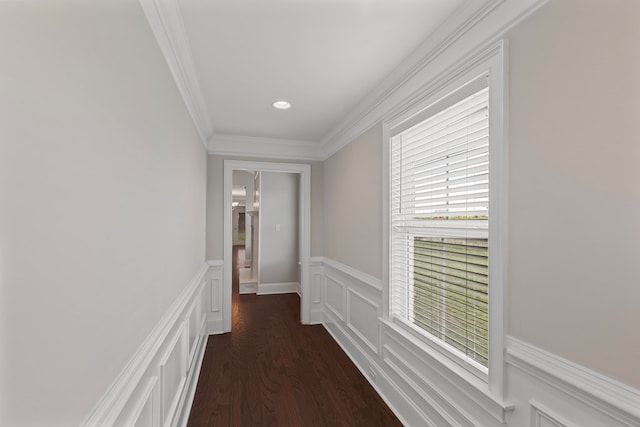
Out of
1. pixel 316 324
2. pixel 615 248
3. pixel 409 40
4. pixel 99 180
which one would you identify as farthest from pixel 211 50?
pixel 316 324

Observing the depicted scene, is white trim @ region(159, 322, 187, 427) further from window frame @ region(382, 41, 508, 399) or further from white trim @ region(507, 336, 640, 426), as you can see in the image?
white trim @ region(507, 336, 640, 426)

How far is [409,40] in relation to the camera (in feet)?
5.87

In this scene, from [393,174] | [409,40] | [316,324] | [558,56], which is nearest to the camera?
[558,56]

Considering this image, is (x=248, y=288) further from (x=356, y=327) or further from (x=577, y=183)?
Result: (x=577, y=183)

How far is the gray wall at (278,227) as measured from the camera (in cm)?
571

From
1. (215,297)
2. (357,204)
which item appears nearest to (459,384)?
(357,204)

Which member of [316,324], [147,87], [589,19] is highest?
[589,19]

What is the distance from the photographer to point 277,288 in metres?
5.84

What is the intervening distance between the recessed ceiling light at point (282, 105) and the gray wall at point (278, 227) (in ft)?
9.37

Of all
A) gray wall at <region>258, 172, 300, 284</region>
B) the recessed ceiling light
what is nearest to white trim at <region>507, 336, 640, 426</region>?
the recessed ceiling light

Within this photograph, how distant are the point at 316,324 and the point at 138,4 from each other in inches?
149

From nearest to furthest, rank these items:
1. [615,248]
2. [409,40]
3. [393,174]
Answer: [615,248], [409,40], [393,174]

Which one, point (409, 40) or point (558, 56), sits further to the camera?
point (409, 40)

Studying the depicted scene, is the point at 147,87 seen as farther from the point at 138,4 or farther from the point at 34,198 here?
the point at 34,198
